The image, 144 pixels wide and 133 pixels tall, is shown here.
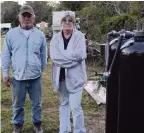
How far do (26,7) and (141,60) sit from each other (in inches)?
111

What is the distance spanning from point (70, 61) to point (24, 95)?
80 centimetres

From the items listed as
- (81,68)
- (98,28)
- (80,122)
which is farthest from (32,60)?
(98,28)

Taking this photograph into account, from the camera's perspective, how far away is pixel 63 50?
408cm

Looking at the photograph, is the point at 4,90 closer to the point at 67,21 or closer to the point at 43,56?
the point at 43,56

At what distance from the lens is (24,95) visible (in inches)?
173

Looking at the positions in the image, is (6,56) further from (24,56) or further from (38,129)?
(38,129)

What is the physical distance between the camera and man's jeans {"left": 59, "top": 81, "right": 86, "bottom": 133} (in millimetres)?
4172

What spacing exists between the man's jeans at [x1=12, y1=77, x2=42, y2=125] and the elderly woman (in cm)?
32

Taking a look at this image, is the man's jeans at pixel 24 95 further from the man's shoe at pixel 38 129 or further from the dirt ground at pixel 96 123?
the dirt ground at pixel 96 123

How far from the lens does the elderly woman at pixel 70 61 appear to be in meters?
4.06

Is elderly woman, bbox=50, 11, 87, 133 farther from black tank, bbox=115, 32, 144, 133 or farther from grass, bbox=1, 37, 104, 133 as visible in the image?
black tank, bbox=115, 32, 144, 133

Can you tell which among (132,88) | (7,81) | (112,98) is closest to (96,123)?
(7,81)

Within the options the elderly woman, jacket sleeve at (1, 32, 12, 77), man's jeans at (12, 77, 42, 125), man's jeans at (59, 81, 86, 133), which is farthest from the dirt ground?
jacket sleeve at (1, 32, 12, 77)

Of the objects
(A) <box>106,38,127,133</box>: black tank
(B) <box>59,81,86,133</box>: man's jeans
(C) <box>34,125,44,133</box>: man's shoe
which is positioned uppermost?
(A) <box>106,38,127,133</box>: black tank
